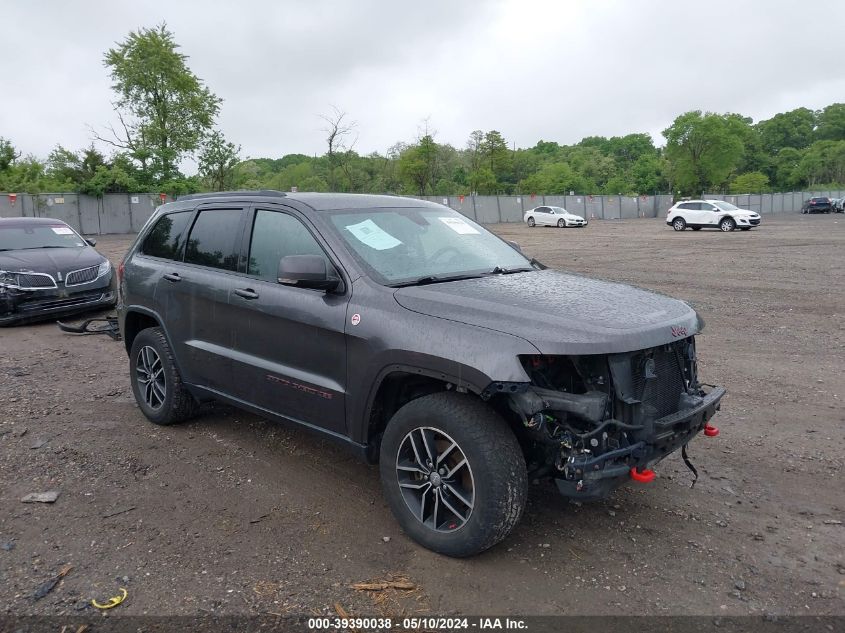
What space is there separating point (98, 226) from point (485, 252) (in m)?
34.3

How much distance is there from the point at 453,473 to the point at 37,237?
400 inches

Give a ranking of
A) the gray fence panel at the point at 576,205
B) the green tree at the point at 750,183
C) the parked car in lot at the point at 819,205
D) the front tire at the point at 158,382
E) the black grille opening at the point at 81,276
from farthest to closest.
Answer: the green tree at the point at 750,183 → the gray fence panel at the point at 576,205 → the parked car in lot at the point at 819,205 → the black grille opening at the point at 81,276 → the front tire at the point at 158,382

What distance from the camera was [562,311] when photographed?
3240 mm

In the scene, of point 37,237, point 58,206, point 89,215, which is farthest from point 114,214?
point 37,237

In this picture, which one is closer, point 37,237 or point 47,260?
point 47,260

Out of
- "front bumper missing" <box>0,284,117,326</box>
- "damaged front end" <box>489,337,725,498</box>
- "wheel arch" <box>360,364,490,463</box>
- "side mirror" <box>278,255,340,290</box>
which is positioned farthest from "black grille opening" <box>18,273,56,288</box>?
"damaged front end" <box>489,337,725,498</box>

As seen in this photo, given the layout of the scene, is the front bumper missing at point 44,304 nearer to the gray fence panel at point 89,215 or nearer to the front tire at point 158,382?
the front tire at point 158,382

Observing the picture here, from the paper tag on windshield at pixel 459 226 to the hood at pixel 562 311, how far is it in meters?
0.76

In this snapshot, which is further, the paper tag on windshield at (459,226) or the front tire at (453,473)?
the paper tag on windshield at (459,226)

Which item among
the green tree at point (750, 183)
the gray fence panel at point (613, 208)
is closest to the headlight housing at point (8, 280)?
the gray fence panel at point (613, 208)

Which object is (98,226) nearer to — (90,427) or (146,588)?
(90,427)

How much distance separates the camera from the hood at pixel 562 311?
3.01 m

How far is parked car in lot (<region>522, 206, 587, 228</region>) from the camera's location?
4072 cm

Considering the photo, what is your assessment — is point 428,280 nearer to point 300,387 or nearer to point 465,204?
point 300,387
